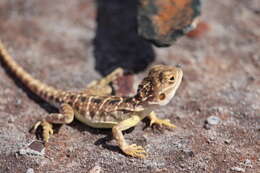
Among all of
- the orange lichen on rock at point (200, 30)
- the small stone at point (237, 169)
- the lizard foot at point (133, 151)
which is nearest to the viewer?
the small stone at point (237, 169)

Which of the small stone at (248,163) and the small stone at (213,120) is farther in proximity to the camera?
the small stone at (213,120)

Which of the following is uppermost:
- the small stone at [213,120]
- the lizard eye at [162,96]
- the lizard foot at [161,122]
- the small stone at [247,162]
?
the lizard eye at [162,96]

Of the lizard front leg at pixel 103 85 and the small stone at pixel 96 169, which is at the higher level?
the lizard front leg at pixel 103 85

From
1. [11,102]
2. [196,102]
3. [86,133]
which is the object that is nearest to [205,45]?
[196,102]

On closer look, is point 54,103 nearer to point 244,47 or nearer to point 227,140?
point 227,140

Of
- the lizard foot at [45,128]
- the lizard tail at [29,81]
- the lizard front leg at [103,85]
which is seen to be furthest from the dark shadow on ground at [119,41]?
the lizard foot at [45,128]

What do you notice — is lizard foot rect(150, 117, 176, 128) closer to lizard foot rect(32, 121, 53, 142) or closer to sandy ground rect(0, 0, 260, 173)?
sandy ground rect(0, 0, 260, 173)

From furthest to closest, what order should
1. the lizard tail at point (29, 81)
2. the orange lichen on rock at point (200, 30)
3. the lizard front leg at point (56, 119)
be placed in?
the orange lichen on rock at point (200, 30) < the lizard tail at point (29, 81) < the lizard front leg at point (56, 119)

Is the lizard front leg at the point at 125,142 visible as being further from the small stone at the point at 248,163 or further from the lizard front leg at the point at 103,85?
the small stone at the point at 248,163

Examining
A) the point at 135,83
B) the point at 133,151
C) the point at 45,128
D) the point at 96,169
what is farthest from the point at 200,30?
the point at 96,169
